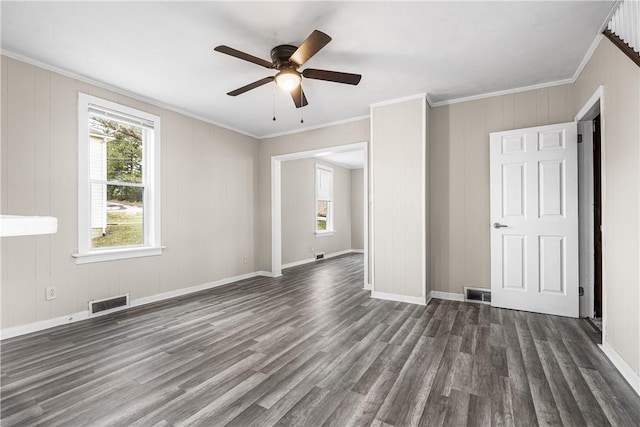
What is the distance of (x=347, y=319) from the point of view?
3338 mm

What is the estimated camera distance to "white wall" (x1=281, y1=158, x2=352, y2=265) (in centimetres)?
670

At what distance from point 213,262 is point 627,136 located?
16.4ft

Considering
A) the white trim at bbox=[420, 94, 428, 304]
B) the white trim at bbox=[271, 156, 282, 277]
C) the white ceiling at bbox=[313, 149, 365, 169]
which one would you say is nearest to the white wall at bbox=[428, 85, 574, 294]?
the white trim at bbox=[420, 94, 428, 304]

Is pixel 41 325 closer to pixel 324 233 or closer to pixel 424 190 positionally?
pixel 424 190

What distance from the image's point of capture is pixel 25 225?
0.62 m

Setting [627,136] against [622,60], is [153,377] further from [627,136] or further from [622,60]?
[622,60]

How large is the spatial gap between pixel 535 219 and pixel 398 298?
6.17 feet

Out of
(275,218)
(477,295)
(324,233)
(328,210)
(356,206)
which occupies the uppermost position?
(356,206)

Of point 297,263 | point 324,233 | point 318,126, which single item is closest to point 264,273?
point 297,263

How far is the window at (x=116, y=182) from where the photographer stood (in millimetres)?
3375

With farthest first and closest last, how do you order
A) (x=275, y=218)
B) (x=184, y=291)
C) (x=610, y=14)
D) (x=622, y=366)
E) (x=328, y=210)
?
(x=328, y=210)
(x=275, y=218)
(x=184, y=291)
(x=610, y=14)
(x=622, y=366)

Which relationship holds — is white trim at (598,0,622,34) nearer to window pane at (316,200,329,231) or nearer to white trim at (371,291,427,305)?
white trim at (371,291,427,305)

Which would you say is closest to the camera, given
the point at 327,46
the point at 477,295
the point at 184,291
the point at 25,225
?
the point at 25,225

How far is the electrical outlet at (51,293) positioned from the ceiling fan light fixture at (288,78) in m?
3.13
